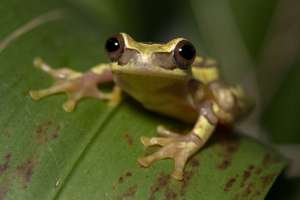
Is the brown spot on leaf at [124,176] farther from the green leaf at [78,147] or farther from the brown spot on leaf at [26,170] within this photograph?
the brown spot on leaf at [26,170]

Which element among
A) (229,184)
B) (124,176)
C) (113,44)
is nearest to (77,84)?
(113,44)

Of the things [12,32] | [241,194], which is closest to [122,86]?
[12,32]

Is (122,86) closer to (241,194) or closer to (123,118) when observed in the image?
(123,118)

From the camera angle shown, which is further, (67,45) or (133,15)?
(133,15)

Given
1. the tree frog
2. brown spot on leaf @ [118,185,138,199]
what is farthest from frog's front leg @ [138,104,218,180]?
brown spot on leaf @ [118,185,138,199]

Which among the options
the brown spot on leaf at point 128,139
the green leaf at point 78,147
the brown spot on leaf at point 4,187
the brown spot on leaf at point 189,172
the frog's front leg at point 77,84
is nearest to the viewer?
the brown spot on leaf at point 4,187

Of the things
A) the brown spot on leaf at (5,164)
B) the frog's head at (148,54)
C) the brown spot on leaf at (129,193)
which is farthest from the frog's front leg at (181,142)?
the brown spot on leaf at (5,164)
